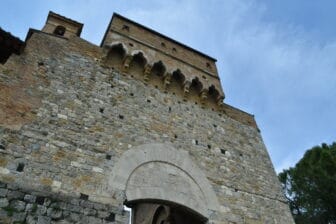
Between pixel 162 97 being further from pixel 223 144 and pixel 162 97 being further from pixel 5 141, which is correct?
pixel 5 141

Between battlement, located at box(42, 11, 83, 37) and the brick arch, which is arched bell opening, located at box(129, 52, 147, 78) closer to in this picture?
battlement, located at box(42, 11, 83, 37)

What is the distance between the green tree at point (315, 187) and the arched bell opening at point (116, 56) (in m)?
10.2

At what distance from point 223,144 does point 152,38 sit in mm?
3581

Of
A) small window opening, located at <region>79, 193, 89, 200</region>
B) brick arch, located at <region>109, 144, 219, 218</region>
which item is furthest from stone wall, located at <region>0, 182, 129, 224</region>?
brick arch, located at <region>109, 144, 219, 218</region>

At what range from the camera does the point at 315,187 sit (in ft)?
41.3

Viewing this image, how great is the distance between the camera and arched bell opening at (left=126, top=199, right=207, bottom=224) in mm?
5238

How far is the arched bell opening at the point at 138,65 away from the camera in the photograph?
7141mm

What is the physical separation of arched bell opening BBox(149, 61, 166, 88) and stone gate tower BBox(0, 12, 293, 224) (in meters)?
0.03

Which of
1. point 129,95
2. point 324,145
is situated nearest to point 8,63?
point 129,95

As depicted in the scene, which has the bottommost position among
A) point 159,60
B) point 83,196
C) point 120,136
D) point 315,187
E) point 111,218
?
point 111,218

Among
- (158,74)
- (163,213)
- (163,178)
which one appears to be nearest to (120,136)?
(163,178)

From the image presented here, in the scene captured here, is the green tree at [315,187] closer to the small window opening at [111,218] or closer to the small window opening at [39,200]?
the small window opening at [111,218]

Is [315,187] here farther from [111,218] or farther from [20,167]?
[20,167]

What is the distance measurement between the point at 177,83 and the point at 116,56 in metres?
1.73
